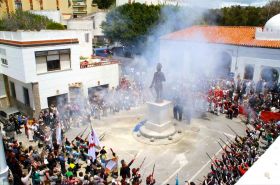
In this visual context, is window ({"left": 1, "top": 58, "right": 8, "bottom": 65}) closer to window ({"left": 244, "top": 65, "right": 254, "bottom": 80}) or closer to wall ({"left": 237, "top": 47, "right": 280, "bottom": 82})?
wall ({"left": 237, "top": 47, "right": 280, "bottom": 82})

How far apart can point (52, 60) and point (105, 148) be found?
8.70 metres

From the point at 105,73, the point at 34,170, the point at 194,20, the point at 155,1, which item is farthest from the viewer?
the point at 155,1

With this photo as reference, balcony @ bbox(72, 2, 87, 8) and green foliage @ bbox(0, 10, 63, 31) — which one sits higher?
balcony @ bbox(72, 2, 87, 8)

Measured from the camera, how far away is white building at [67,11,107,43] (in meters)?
48.0

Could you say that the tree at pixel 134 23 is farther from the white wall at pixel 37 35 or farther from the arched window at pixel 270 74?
the white wall at pixel 37 35

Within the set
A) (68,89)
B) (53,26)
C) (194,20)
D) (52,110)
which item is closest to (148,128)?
(52,110)

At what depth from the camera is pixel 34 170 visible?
11055 mm

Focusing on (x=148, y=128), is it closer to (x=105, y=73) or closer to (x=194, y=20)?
(x=105, y=73)

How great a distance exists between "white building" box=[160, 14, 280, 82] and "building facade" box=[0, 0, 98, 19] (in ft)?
119

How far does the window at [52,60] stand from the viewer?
1881 centimetres

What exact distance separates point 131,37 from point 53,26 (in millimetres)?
10729

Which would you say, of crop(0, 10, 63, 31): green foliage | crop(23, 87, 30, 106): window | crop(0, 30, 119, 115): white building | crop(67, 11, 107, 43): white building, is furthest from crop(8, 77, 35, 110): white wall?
crop(67, 11, 107, 43): white building

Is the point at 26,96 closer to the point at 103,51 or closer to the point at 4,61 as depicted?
the point at 4,61

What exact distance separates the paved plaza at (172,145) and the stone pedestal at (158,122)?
73 centimetres
